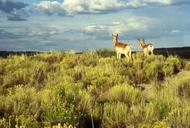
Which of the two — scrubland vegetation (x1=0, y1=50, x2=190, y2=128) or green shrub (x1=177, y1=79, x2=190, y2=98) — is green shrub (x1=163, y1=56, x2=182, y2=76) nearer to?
scrubland vegetation (x1=0, y1=50, x2=190, y2=128)

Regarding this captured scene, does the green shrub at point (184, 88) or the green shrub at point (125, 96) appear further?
the green shrub at point (184, 88)

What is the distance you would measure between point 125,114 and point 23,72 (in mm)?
9894

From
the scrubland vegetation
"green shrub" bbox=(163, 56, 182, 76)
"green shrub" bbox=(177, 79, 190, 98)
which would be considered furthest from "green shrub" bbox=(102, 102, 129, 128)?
"green shrub" bbox=(163, 56, 182, 76)

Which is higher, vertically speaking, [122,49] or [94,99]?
[122,49]

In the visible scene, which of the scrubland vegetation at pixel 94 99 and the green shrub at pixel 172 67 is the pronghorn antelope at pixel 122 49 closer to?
the green shrub at pixel 172 67

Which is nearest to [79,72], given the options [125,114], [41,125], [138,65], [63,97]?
[138,65]

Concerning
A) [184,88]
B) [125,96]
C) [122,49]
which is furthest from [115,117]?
[122,49]

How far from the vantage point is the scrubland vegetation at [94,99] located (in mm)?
9891

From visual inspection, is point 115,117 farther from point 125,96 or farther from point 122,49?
point 122,49

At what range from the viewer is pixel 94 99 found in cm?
1342

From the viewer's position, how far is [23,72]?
2000cm

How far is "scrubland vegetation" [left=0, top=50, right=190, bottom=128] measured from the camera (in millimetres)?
9891

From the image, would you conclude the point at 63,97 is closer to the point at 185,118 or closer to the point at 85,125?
the point at 85,125

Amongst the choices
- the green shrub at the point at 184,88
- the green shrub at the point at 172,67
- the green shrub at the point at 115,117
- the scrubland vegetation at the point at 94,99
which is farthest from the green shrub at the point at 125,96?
the green shrub at the point at 172,67
